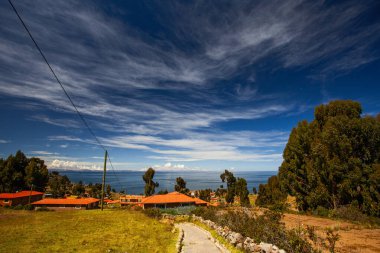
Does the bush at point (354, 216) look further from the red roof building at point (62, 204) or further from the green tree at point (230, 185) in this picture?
the red roof building at point (62, 204)

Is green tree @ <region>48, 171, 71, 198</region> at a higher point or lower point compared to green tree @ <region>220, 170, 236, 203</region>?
lower

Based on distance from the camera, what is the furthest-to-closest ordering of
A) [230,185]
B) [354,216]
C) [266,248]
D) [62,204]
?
[230,185] → [62,204] → [354,216] → [266,248]

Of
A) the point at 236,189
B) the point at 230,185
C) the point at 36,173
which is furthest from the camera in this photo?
the point at 230,185

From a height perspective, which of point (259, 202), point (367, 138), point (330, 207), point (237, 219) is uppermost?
Answer: point (367, 138)

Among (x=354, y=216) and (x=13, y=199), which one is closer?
(x=354, y=216)

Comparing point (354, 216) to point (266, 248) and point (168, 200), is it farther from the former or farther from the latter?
point (168, 200)

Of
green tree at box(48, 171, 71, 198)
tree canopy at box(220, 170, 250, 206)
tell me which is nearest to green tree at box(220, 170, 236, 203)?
tree canopy at box(220, 170, 250, 206)

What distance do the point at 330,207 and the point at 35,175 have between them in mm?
80021

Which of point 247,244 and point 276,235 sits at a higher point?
point 276,235

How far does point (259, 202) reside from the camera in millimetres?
53219

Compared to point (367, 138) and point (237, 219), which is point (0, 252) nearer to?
point (237, 219)

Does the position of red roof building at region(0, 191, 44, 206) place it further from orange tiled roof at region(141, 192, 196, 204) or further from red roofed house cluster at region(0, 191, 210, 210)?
orange tiled roof at region(141, 192, 196, 204)

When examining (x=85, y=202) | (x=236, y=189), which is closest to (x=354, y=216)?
(x=236, y=189)

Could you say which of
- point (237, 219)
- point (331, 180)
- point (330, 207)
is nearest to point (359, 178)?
point (331, 180)
